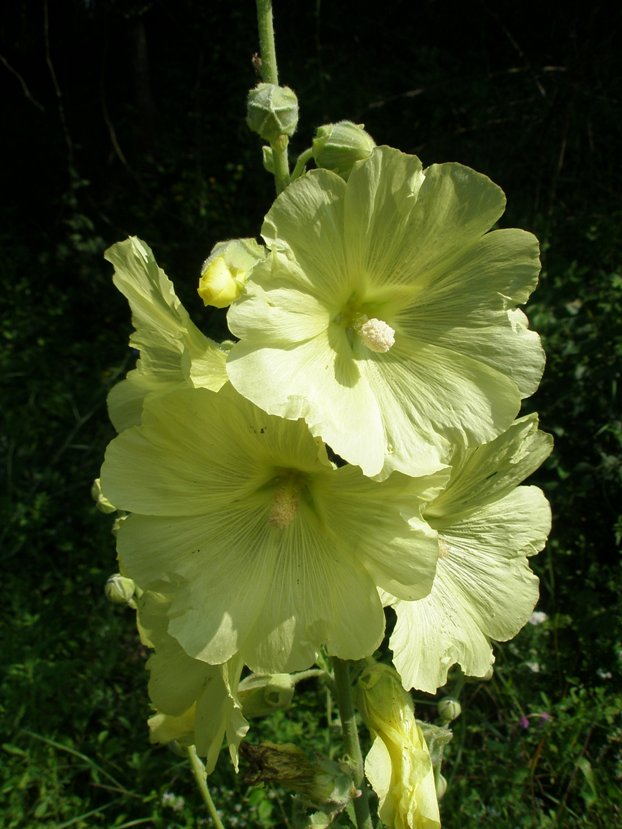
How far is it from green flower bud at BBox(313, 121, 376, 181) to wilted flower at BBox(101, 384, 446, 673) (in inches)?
15.2

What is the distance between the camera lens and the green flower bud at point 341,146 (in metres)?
1.10

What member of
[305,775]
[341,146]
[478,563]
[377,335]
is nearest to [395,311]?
[377,335]

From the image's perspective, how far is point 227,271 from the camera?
108 centimetres

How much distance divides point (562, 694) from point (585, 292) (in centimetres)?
168

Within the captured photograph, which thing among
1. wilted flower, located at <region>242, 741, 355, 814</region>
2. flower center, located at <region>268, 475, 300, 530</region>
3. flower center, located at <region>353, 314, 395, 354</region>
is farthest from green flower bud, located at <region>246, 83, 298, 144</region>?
wilted flower, located at <region>242, 741, 355, 814</region>

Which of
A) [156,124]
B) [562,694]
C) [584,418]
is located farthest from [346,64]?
[562,694]

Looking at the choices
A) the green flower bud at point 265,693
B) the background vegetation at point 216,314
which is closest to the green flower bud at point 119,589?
the green flower bud at point 265,693

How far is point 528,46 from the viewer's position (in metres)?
4.28

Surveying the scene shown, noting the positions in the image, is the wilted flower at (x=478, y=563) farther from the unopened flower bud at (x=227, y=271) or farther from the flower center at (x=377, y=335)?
the unopened flower bud at (x=227, y=271)

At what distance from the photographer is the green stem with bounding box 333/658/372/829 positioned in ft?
4.16

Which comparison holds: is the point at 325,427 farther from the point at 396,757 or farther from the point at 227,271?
the point at 396,757

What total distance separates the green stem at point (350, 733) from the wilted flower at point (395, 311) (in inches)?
18.8

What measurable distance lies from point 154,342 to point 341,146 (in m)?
0.41

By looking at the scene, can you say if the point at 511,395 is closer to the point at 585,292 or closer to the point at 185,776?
the point at 185,776
